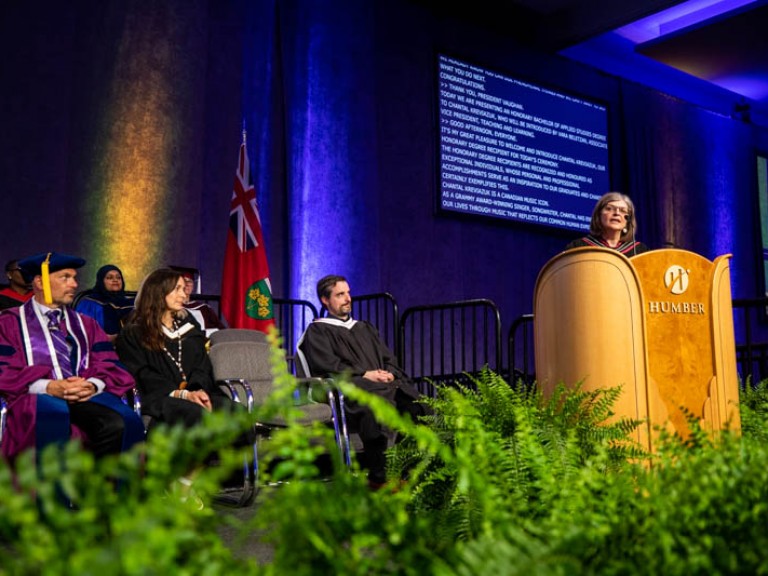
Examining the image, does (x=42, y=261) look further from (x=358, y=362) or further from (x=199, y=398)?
(x=358, y=362)

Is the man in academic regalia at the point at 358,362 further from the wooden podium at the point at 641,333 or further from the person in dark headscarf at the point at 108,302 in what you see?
the wooden podium at the point at 641,333

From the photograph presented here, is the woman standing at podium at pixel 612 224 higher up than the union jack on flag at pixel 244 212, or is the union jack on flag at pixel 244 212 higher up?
the union jack on flag at pixel 244 212

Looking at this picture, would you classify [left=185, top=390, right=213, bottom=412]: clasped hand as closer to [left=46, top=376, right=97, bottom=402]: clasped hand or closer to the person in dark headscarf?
[left=46, top=376, right=97, bottom=402]: clasped hand

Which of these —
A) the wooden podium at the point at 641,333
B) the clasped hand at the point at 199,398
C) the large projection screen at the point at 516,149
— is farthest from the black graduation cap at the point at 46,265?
the large projection screen at the point at 516,149

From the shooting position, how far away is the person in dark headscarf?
18.6ft

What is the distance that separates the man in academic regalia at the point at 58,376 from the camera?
344 centimetres

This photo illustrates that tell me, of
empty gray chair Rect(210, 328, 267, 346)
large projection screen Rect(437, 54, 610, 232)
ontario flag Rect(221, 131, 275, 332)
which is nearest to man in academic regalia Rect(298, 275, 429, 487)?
empty gray chair Rect(210, 328, 267, 346)

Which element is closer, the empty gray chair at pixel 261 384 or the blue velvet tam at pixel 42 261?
the blue velvet tam at pixel 42 261

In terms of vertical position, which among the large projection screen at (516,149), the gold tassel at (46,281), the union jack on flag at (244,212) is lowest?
the gold tassel at (46,281)

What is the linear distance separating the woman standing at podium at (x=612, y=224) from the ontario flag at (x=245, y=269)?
10.8 ft

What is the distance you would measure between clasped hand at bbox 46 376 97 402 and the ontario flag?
2.76 meters

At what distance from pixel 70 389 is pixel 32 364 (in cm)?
25

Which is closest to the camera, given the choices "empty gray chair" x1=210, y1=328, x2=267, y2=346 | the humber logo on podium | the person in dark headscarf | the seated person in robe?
the humber logo on podium

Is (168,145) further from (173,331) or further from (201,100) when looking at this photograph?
(173,331)
